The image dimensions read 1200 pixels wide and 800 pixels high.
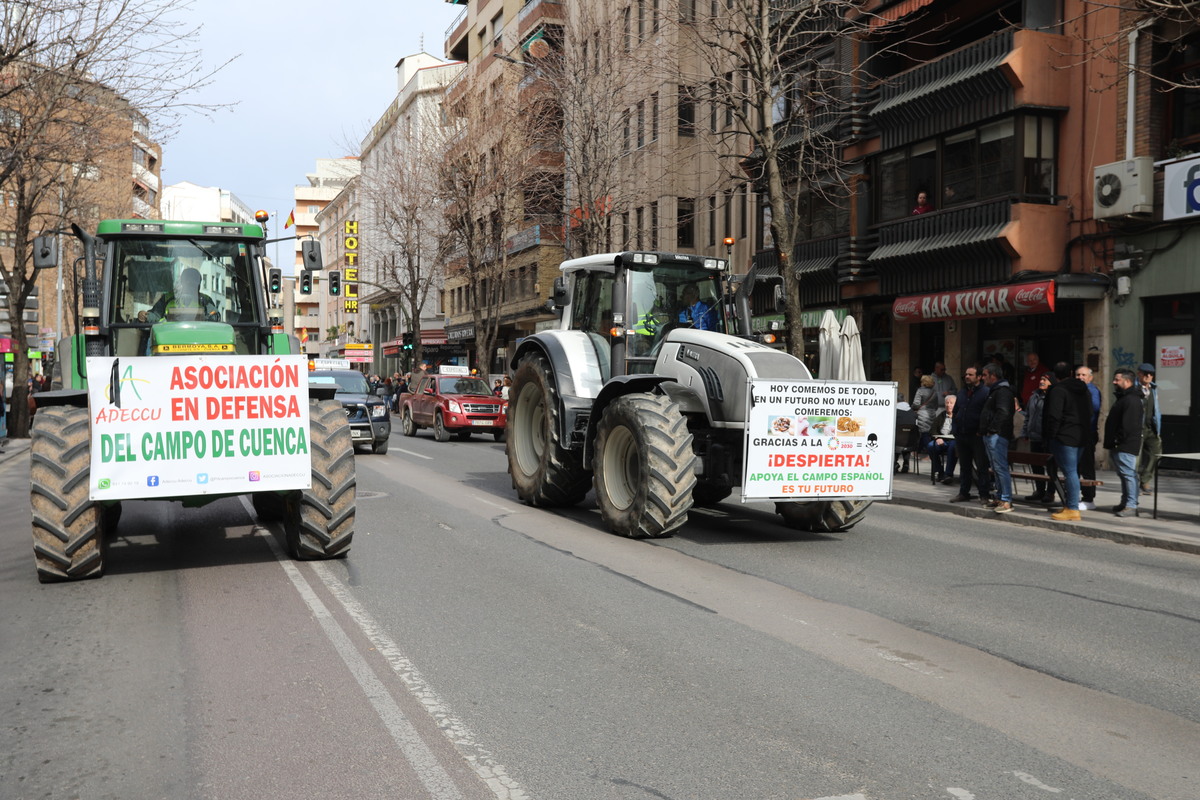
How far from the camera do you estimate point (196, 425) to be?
8.07 m

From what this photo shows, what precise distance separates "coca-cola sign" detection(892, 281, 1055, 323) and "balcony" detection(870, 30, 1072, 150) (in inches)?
141

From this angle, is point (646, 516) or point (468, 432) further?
point (468, 432)

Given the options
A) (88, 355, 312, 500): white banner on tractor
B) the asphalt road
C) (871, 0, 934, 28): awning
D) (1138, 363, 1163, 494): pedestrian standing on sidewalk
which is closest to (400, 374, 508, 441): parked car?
(871, 0, 934, 28): awning

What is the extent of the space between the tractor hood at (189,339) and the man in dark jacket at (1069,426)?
9.48 metres

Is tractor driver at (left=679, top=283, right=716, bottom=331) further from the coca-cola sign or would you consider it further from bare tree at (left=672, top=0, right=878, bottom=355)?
the coca-cola sign

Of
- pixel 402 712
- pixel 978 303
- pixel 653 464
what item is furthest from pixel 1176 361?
pixel 402 712

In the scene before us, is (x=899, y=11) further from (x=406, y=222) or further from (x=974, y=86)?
(x=406, y=222)

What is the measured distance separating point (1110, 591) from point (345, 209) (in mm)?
94762

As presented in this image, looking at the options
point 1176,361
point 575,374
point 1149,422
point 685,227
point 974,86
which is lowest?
point 1149,422

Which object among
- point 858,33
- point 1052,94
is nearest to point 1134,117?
point 1052,94

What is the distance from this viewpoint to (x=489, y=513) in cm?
1270

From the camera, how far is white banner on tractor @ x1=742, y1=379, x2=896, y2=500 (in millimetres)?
9977

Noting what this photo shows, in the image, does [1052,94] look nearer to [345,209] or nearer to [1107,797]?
[1107,797]

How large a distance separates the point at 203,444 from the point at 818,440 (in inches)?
219
